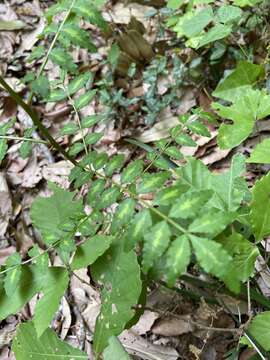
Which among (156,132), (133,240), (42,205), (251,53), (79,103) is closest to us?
(133,240)

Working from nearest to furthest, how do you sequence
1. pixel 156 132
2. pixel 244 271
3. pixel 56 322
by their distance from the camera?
pixel 244 271 → pixel 56 322 → pixel 156 132

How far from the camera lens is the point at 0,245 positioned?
2348mm

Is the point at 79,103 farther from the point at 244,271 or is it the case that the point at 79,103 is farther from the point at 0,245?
the point at 0,245

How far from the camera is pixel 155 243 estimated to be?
97 cm

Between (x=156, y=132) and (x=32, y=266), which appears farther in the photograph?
(x=156, y=132)

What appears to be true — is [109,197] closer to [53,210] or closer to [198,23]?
[53,210]

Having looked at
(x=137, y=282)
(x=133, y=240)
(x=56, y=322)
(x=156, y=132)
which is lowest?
(x=56, y=322)

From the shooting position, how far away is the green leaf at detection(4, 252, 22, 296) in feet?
4.41

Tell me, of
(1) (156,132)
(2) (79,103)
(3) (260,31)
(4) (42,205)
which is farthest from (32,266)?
(3) (260,31)

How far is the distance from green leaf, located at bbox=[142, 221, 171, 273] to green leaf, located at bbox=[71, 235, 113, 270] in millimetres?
487

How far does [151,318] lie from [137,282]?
0.51 metres

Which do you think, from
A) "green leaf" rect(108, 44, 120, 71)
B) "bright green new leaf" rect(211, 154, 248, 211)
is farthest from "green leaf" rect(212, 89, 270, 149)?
"green leaf" rect(108, 44, 120, 71)

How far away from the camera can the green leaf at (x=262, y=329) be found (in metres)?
1.36

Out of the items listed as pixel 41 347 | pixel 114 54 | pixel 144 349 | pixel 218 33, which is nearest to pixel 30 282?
pixel 41 347
